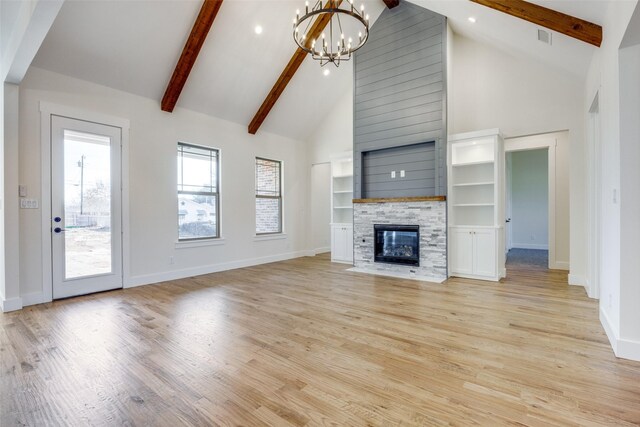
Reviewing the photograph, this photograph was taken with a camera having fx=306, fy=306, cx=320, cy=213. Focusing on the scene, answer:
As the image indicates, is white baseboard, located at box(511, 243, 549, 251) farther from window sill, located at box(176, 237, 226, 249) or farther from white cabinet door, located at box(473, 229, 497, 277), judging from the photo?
window sill, located at box(176, 237, 226, 249)

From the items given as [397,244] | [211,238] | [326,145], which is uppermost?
[326,145]

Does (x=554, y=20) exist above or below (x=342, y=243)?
above

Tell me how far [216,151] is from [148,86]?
164 centimetres

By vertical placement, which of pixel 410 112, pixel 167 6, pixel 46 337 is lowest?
pixel 46 337

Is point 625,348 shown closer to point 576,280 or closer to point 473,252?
point 576,280

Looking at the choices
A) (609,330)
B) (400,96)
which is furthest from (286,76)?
(609,330)

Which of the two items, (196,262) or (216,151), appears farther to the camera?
(216,151)

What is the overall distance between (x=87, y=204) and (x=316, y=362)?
4.13 metres

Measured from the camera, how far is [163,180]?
529 centimetres

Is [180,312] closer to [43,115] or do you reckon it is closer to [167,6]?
[43,115]

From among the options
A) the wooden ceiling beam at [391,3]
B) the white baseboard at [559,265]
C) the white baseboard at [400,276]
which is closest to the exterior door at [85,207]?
the white baseboard at [400,276]

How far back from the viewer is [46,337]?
2.91 meters

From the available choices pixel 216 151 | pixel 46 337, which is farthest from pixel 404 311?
pixel 216 151

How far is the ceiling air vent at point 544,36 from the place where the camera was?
3719mm
